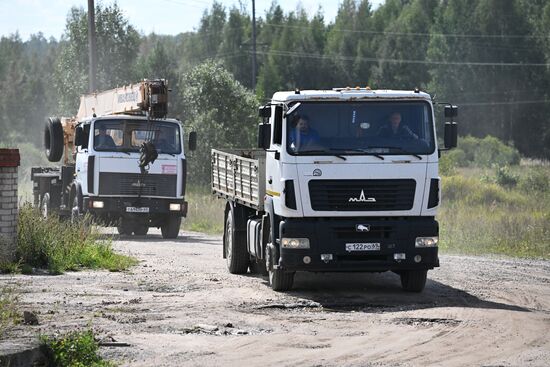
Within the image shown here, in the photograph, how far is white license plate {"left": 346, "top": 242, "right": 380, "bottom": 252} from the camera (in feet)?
54.7

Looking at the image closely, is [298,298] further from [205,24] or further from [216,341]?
[205,24]

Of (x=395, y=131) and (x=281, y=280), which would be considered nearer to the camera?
(x=395, y=131)

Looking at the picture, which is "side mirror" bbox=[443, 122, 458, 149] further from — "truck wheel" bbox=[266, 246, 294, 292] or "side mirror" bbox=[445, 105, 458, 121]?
"truck wheel" bbox=[266, 246, 294, 292]

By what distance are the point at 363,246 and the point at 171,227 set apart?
604 inches

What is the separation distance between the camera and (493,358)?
1159cm

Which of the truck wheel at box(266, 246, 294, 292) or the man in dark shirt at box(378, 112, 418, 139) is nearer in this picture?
the man in dark shirt at box(378, 112, 418, 139)

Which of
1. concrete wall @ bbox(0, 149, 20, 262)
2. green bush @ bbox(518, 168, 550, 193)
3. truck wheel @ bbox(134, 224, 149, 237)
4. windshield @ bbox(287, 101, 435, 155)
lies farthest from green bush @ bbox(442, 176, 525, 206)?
windshield @ bbox(287, 101, 435, 155)

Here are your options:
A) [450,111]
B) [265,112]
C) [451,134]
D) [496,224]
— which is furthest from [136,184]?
[450,111]

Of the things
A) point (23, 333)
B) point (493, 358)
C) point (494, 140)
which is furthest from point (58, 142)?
point (494, 140)

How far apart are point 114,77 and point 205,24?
58846 millimetres

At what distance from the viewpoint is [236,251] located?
20484 mm

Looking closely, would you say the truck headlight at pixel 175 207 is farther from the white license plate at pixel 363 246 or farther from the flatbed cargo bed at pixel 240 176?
the white license plate at pixel 363 246

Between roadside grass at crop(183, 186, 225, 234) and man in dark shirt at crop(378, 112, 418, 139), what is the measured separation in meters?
18.7

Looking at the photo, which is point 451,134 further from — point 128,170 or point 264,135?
point 128,170
